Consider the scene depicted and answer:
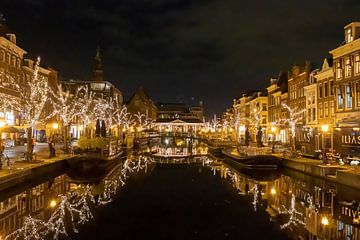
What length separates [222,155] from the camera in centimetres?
6969

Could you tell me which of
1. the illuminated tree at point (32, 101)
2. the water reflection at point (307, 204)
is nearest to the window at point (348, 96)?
the water reflection at point (307, 204)

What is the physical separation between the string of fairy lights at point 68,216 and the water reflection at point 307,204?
10.5 metres

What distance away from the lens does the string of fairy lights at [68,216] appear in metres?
18.5

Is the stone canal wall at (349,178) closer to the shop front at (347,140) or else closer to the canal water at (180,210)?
the canal water at (180,210)

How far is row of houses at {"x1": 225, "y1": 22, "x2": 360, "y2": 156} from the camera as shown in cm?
4438

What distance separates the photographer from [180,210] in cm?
2492

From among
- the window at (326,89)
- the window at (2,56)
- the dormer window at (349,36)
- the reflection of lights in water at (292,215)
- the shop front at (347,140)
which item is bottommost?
the reflection of lights in water at (292,215)

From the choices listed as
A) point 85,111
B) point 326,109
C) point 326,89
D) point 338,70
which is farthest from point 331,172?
point 85,111

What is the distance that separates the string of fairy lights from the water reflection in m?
10.5

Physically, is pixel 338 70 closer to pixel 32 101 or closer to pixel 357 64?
pixel 357 64

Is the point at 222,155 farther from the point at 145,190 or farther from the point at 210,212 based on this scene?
→ the point at 210,212

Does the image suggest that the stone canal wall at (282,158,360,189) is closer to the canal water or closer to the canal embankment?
the canal embankment

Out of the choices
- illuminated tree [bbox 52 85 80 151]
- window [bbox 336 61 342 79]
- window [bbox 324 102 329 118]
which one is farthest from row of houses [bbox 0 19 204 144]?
window [bbox 324 102 329 118]

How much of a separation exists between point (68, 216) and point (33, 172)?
11.0 meters
